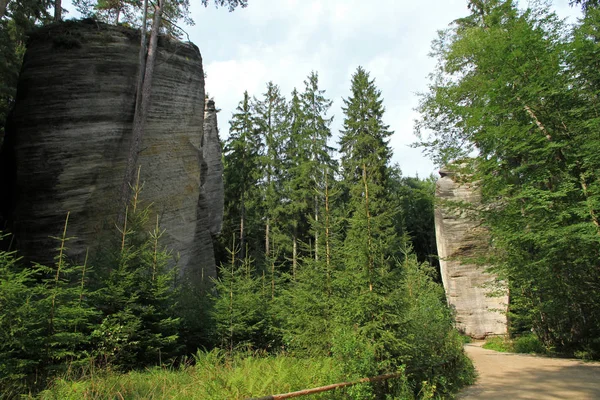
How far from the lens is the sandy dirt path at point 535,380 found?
6.66m

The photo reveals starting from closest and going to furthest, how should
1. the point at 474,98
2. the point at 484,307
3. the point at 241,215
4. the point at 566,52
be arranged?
the point at 566,52
the point at 474,98
the point at 484,307
the point at 241,215

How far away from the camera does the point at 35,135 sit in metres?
13.5

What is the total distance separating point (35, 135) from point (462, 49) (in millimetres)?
16318

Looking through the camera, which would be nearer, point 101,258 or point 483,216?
→ point 101,258

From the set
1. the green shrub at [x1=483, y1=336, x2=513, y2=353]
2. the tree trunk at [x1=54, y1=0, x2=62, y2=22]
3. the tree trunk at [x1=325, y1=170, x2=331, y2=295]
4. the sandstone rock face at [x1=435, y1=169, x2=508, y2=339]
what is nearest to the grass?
the tree trunk at [x1=325, y1=170, x2=331, y2=295]

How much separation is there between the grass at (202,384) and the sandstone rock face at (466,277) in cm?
1404

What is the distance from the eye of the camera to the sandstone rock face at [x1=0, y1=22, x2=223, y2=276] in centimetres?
1305

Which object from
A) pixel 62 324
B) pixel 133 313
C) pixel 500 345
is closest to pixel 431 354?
pixel 133 313

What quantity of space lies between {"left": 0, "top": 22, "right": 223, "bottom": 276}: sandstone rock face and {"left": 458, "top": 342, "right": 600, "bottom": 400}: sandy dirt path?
1030cm

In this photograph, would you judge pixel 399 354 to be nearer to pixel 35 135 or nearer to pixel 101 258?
pixel 101 258

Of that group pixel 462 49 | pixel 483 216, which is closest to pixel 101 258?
pixel 483 216

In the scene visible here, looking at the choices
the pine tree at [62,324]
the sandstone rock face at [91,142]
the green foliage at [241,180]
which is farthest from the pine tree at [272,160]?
the pine tree at [62,324]

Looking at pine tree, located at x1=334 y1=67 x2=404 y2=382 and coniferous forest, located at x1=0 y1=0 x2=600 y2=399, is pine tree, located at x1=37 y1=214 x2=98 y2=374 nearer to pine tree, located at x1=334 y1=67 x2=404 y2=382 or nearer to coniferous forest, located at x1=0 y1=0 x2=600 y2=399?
coniferous forest, located at x1=0 y1=0 x2=600 y2=399

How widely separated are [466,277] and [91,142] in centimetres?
1810
